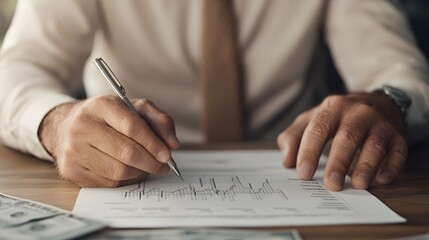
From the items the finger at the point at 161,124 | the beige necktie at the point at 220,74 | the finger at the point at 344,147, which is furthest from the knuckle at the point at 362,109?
the beige necktie at the point at 220,74

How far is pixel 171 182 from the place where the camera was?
74cm

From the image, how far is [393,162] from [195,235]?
0.35 meters

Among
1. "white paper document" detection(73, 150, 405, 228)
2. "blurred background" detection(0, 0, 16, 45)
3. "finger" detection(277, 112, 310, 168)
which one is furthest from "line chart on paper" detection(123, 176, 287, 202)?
"blurred background" detection(0, 0, 16, 45)

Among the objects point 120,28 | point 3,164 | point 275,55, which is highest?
point 120,28

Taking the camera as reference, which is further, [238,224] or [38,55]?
[38,55]

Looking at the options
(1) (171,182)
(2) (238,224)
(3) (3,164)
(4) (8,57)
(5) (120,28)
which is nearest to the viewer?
(2) (238,224)

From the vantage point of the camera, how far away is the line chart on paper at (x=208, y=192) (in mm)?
668

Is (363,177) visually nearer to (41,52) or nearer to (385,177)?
(385,177)

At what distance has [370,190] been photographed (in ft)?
2.37

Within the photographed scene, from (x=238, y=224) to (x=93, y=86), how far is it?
83cm

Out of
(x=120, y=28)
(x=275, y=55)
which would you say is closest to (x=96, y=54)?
(x=120, y=28)

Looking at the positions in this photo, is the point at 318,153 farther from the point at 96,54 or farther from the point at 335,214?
the point at 96,54

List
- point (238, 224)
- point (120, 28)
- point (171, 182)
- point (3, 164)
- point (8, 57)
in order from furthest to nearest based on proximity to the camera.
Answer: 1. point (120, 28)
2. point (8, 57)
3. point (3, 164)
4. point (171, 182)
5. point (238, 224)

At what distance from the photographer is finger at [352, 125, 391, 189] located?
28.5 inches
